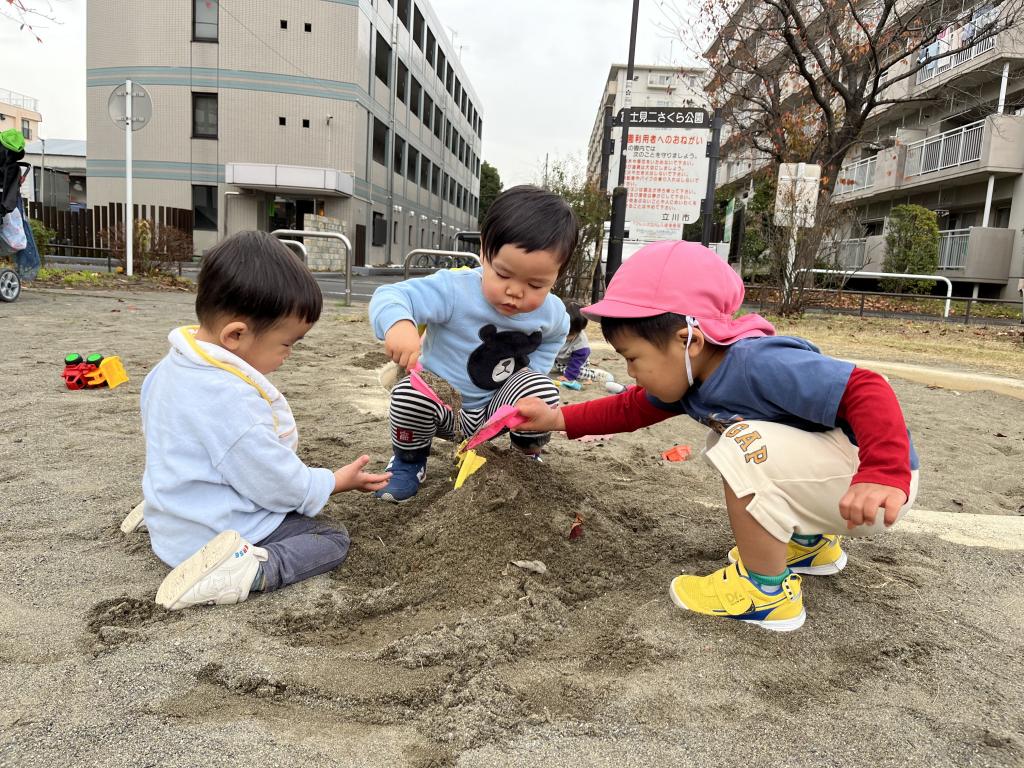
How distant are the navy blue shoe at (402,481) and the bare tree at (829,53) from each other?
30.3 feet

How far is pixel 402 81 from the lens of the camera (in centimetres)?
2720

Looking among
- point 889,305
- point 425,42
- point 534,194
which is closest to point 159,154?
point 425,42

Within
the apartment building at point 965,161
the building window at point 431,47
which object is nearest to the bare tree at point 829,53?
the apartment building at point 965,161

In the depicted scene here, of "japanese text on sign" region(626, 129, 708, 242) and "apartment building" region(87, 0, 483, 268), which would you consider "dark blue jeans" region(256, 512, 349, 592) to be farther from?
"apartment building" region(87, 0, 483, 268)

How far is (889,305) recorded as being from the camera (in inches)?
536

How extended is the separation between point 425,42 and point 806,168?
968 inches

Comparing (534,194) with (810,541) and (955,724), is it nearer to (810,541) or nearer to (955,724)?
(810,541)

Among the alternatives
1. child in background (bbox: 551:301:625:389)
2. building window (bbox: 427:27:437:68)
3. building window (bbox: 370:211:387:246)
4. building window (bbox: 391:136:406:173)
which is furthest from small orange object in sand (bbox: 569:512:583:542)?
building window (bbox: 427:27:437:68)

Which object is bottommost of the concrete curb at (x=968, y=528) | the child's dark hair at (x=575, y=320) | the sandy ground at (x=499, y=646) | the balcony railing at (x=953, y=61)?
the sandy ground at (x=499, y=646)

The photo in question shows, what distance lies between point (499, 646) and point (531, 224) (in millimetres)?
1138

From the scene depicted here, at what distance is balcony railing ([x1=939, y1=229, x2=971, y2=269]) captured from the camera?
56.3ft

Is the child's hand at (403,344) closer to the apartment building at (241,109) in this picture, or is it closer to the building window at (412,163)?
the apartment building at (241,109)

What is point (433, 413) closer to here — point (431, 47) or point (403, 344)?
point (403, 344)

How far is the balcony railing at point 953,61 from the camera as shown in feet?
55.9
